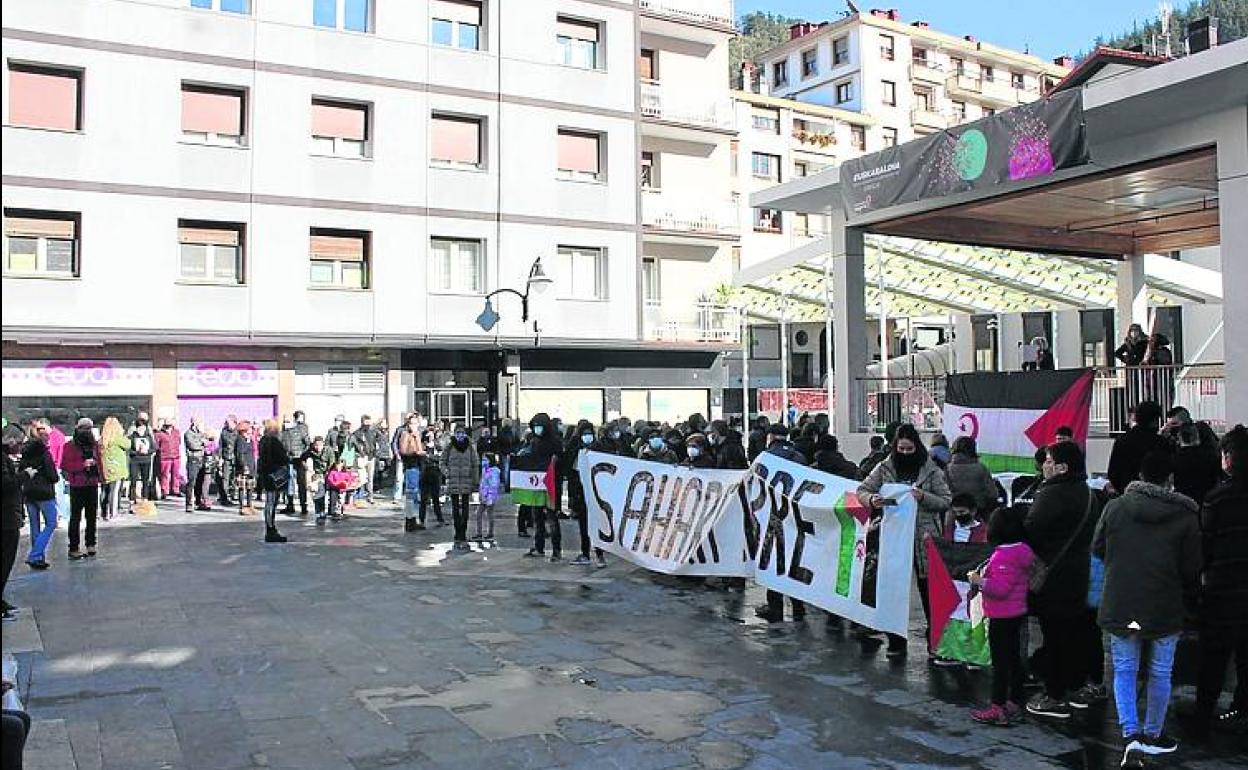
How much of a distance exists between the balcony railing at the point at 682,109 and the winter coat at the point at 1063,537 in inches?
1151

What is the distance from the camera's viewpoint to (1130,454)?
8.54 m

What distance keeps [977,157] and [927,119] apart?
5598cm

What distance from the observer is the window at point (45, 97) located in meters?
24.3

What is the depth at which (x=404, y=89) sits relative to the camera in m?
28.8

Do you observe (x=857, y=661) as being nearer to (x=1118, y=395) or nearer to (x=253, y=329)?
(x=1118, y=395)

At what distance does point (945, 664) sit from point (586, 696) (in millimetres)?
2836

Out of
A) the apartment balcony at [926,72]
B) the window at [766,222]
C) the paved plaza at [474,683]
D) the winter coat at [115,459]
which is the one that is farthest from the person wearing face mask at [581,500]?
the apartment balcony at [926,72]

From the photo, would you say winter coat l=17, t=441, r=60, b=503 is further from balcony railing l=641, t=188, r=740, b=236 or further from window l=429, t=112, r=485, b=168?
balcony railing l=641, t=188, r=740, b=236

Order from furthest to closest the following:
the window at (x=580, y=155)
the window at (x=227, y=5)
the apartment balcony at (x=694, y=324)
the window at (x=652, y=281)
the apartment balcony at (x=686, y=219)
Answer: the window at (x=652, y=281)
the apartment balcony at (x=686, y=219)
the apartment balcony at (x=694, y=324)
the window at (x=580, y=155)
the window at (x=227, y=5)

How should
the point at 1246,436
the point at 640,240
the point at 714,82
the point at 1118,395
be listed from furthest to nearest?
1. the point at 714,82
2. the point at 640,240
3. the point at 1118,395
4. the point at 1246,436

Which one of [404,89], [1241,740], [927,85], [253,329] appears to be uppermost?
[927,85]

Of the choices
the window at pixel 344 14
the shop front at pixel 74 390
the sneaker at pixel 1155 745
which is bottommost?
the sneaker at pixel 1155 745

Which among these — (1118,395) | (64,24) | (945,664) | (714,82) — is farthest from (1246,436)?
(714,82)

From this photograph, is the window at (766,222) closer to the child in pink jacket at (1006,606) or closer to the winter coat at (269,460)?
the winter coat at (269,460)
